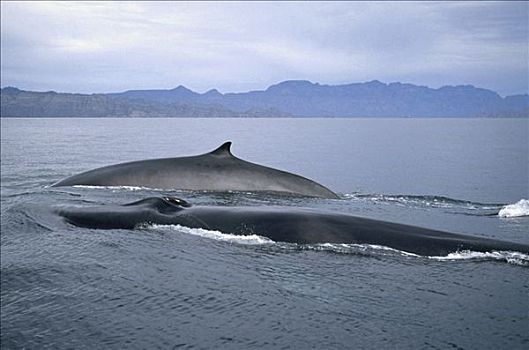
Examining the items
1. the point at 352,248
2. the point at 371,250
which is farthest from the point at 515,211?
the point at 352,248

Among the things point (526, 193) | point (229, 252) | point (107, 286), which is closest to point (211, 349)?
point (107, 286)

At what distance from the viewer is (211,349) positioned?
19.8ft

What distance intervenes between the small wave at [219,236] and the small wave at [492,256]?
3.19 meters

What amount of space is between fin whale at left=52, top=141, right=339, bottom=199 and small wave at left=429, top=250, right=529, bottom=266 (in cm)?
897

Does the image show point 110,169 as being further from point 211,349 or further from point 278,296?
point 211,349

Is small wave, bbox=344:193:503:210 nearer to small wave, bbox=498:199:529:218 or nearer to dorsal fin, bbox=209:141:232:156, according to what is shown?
small wave, bbox=498:199:529:218

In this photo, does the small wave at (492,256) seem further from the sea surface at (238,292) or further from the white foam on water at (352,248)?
the white foam on water at (352,248)

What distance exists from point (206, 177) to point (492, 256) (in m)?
10.7

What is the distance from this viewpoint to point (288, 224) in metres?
11.1

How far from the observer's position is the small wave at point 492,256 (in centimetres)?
988

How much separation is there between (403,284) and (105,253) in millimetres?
5046

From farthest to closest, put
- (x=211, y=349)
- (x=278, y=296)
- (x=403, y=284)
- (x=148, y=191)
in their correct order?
(x=148, y=191)
(x=403, y=284)
(x=278, y=296)
(x=211, y=349)

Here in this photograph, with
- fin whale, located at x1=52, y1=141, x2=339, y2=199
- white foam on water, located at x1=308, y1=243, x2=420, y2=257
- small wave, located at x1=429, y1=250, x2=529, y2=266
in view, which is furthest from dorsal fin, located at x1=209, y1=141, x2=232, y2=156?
small wave, located at x1=429, y1=250, x2=529, y2=266

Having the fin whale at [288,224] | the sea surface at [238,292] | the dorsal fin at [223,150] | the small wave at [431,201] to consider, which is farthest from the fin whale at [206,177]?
the fin whale at [288,224]
